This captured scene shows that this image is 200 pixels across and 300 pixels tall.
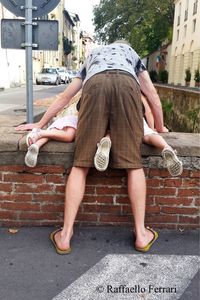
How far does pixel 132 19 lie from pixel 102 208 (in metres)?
41.6

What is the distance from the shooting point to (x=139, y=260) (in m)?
2.81

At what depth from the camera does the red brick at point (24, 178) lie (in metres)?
3.24

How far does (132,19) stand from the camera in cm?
4200

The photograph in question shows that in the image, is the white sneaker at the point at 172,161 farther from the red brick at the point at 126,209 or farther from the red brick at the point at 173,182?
the red brick at the point at 126,209

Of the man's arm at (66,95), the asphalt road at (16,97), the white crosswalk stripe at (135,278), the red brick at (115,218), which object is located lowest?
the white crosswalk stripe at (135,278)

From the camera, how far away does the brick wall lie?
3250 mm

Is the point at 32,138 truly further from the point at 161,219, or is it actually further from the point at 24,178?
the point at 161,219

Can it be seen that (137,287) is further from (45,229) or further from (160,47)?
(160,47)

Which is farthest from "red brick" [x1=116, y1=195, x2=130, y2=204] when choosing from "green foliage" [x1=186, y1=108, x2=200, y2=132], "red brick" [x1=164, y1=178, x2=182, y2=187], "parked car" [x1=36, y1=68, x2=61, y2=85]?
A: "parked car" [x1=36, y1=68, x2=61, y2=85]

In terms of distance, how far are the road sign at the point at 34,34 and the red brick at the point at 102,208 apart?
5.77 feet

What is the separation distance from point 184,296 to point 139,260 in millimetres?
490

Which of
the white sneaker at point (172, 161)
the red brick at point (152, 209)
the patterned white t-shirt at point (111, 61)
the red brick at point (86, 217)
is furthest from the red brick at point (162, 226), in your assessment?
the patterned white t-shirt at point (111, 61)

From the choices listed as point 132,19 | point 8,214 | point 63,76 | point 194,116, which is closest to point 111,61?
point 8,214

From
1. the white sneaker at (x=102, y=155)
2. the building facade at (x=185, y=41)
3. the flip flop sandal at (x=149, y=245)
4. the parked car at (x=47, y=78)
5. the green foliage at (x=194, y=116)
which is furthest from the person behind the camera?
the building facade at (x=185, y=41)
